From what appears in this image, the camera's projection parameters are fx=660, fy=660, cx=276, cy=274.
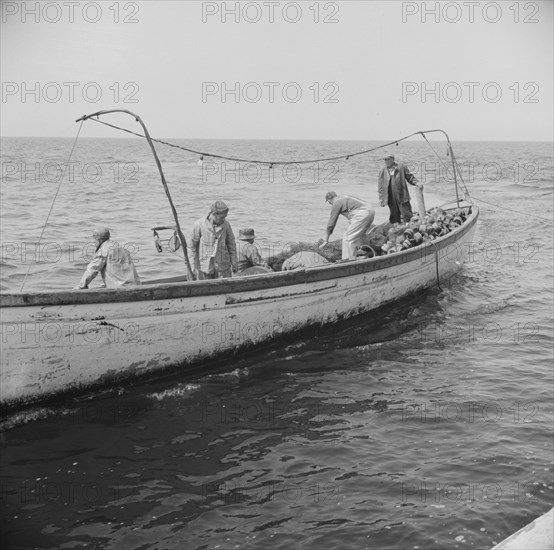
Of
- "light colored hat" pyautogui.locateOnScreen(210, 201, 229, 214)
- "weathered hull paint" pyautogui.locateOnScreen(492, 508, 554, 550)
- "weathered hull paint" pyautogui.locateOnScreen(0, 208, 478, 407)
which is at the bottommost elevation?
"weathered hull paint" pyautogui.locateOnScreen(492, 508, 554, 550)

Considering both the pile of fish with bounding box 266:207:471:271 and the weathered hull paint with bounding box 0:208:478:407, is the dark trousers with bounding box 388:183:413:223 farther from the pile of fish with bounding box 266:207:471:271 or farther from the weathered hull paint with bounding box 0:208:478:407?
the weathered hull paint with bounding box 0:208:478:407

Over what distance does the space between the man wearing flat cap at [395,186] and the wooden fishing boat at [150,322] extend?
12.4 feet

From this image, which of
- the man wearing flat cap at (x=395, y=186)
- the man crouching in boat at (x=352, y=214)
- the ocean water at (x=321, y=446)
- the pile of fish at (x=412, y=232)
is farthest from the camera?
the man wearing flat cap at (x=395, y=186)

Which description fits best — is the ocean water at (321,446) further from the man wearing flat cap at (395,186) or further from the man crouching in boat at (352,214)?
the man wearing flat cap at (395,186)

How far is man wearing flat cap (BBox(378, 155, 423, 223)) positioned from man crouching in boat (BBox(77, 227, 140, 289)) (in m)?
7.29

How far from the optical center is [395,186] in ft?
47.8

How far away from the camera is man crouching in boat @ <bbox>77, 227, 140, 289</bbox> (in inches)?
328

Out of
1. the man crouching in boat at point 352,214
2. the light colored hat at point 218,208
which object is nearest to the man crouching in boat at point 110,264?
the light colored hat at point 218,208

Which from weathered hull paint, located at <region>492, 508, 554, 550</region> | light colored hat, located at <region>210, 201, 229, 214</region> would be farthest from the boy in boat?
weathered hull paint, located at <region>492, 508, 554, 550</region>

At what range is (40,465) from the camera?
690 centimetres

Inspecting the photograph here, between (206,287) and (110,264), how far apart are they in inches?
49.4

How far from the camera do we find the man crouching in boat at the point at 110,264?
8336 millimetres

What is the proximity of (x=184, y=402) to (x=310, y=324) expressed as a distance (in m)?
2.73

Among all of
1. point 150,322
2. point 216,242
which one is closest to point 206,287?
point 150,322
